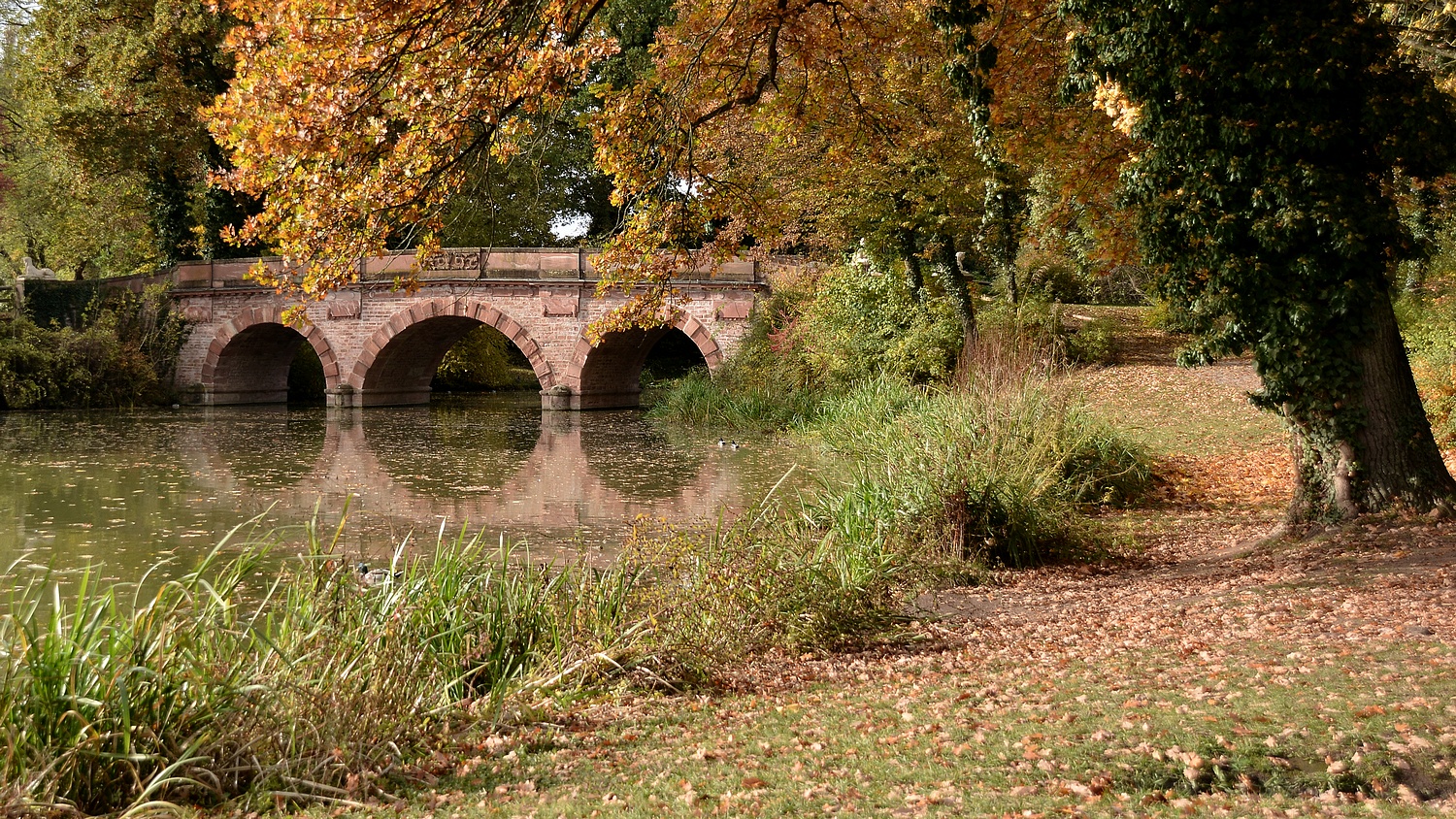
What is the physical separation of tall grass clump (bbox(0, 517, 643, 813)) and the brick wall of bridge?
1923cm

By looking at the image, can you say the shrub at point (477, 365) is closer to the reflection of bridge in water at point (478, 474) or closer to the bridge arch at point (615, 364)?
the bridge arch at point (615, 364)

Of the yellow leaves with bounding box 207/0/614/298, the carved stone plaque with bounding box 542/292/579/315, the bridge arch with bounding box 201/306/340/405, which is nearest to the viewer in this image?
the yellow leaves with bounding box 207/0/614/298

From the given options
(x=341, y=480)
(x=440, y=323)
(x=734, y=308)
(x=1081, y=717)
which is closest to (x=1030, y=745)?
(x=1081, y=717)

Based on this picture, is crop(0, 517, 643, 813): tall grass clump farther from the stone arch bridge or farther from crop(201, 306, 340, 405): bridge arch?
crop(201, 306, 340, 405): bridge arch

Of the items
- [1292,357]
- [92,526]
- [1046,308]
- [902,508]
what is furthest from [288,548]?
[1046,308]

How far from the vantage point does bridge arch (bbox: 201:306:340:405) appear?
1070 inches

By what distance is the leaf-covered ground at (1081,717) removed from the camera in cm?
315

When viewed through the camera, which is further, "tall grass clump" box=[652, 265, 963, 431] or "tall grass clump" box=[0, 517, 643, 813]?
"tall grass clump" box=[652, 265, 963, 431]

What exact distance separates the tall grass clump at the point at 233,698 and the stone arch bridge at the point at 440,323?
1917 cm

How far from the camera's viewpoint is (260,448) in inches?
675

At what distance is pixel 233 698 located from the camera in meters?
3.51

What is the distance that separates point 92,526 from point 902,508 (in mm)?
6709

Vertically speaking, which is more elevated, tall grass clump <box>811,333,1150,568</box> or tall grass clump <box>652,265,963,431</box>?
tall grass clump <box>652,265,963,431</box>

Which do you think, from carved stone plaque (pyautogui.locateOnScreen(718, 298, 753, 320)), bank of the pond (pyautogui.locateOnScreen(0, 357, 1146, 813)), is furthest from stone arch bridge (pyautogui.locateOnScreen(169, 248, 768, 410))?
bank of the pond (pyautogui.locateOnScreen(0, 357, 1146, 813))
